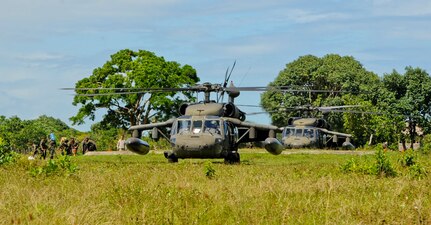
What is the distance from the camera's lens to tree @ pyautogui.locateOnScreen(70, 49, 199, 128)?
66250 mm

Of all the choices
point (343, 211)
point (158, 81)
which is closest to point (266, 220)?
point (343, 211)

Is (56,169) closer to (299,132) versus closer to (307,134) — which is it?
(307,134)

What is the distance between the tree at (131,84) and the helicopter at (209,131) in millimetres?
37406

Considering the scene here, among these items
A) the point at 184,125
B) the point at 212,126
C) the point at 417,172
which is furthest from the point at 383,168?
the point at 184,125

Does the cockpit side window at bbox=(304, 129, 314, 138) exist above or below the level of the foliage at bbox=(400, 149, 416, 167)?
below

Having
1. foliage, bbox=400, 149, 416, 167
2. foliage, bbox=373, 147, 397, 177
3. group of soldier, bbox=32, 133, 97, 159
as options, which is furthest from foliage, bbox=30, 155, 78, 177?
group of soldier, bbox=32, 133, 97, 159

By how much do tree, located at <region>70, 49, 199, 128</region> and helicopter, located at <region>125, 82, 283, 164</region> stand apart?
123ft

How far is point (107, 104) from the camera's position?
222ft

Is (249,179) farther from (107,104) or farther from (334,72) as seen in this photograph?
(334,72)

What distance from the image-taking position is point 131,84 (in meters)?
67.5

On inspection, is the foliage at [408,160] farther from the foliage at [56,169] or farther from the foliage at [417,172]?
the foliage at [56,169]

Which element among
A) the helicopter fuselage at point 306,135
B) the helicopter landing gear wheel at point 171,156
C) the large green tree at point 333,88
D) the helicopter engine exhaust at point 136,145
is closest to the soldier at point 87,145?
the helicopter fuselage at point 306,135

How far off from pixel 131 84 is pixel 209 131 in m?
43.1

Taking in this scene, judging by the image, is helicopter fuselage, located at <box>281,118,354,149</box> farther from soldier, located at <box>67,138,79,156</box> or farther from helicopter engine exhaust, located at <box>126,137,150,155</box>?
helicopter engine exhaust, located at <box>126,137,150,155</box>
